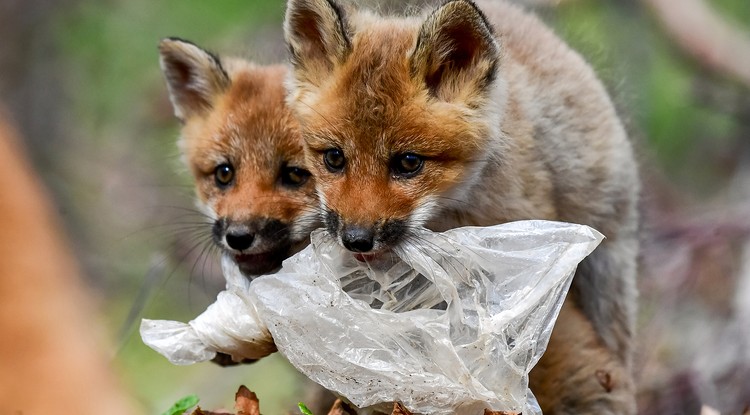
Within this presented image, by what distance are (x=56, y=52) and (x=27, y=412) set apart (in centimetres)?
369

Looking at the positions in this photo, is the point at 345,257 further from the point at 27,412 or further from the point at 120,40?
the point at 120,40

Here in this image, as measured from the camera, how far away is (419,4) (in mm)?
3674

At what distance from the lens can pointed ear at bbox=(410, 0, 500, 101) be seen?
2.75 m

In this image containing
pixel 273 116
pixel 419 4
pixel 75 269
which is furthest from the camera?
pixel 75 269

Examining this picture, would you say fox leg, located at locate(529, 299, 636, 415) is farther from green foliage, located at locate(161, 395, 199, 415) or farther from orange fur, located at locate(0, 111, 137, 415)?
orange fur, located at locate(0, 111, 137, 415)

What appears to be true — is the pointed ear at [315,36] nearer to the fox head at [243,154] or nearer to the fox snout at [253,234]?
the fox head at [243,154]

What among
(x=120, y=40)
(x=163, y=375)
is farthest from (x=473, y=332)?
(x=120, y=40)

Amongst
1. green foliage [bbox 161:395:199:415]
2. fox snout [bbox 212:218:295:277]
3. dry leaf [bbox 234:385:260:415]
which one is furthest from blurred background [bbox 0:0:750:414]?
dry leaf [bbox 234:385:260:415]

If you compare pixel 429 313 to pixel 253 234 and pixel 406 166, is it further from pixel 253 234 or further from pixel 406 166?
pixel 253 234

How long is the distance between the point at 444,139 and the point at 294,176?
0.70m

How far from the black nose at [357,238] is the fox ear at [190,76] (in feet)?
3.98

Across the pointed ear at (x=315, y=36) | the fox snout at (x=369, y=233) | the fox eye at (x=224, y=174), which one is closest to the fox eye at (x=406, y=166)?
the fox snout at (x=369, y=233)

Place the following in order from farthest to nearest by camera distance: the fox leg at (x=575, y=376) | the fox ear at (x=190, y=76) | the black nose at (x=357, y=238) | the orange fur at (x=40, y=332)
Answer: the orange fur at (x=40, y=332) → the fox ear at (x=190, y=76) → the fox leg at (x=575, y=376) → the black nose at (x=357, y=238)

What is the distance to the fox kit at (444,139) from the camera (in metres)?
2.77
